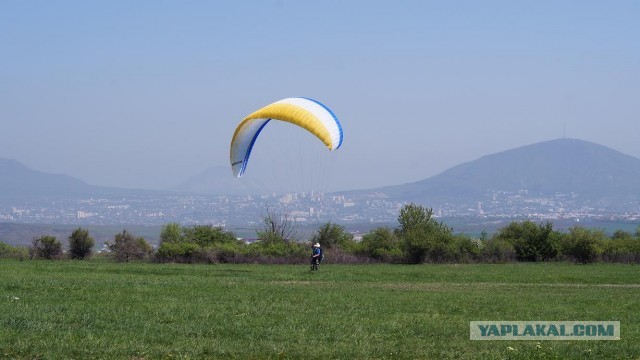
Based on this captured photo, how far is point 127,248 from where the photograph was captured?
55.0 m

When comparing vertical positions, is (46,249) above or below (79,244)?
below

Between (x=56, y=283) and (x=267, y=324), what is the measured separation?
374 inches

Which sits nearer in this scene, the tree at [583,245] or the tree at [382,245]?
the tree at [382,245]

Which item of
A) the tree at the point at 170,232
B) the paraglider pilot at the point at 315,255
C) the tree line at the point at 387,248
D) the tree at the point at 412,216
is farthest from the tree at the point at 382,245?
the paraglider pilot at the point at 315,255

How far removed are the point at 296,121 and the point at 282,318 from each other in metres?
12.5

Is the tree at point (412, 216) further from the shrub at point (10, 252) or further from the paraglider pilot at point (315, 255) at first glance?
the paraglider pilot at point (315, 255)

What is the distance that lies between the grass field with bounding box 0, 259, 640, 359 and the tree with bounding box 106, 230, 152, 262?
1018 inches

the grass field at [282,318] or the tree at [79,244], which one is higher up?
the tree at [79,244]

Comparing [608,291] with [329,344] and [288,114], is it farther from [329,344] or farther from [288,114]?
[329,344]

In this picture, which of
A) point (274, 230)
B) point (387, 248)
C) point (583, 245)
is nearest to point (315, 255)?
point (387, 248)

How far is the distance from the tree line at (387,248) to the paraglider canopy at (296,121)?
1978cm

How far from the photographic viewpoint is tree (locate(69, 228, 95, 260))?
55.6m

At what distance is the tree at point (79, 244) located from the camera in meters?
55.6

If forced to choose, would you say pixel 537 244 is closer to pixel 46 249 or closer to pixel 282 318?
pixel 46 249
